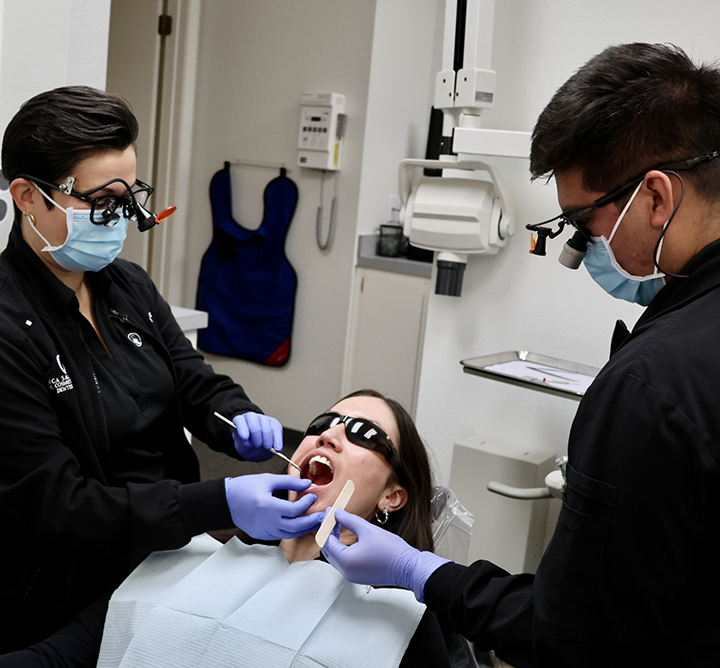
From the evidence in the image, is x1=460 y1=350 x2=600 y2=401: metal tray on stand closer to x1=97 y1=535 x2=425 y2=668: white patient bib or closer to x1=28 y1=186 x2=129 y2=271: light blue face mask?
x1=97 y1=535 x2=425 y2=668: white patient bib

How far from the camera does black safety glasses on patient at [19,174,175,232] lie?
1.42m

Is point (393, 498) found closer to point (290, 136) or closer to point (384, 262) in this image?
point (384, 262)

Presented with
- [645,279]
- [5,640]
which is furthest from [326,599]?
[645,279]

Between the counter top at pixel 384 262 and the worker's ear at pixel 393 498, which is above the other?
the counter top at pixel 384 262

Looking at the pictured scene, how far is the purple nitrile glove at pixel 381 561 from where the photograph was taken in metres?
1.23

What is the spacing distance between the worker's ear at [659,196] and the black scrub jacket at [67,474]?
85 cm

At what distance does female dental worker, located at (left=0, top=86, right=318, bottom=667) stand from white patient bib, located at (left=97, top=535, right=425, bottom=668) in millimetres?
75

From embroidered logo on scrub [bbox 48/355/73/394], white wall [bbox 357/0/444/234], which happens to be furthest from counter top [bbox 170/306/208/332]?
white wall [bbox 357/0/444/234]

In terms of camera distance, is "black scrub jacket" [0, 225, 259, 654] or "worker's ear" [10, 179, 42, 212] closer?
"black scrub jacket" [0, 225, 259, 654]

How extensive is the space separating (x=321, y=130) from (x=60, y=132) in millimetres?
2426

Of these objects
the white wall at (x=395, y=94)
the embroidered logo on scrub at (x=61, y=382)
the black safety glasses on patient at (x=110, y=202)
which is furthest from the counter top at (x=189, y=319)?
the white wall at (x=395, y=94)

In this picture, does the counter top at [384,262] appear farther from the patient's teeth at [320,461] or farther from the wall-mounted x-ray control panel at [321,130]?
the patient's teeth at [320,461]

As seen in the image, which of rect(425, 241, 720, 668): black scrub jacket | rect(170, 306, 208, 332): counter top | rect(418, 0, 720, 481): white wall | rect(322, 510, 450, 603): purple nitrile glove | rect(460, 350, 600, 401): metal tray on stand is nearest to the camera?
rect(425, 241, 720, 668): black scrub jacket

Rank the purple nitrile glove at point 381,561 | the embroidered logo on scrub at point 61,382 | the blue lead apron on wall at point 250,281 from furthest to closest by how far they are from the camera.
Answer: the blue lead apron on wall at point 250,281 < the embroidered logo on scrub at point 61,382 < the purple nitrile glove at point 381,561
